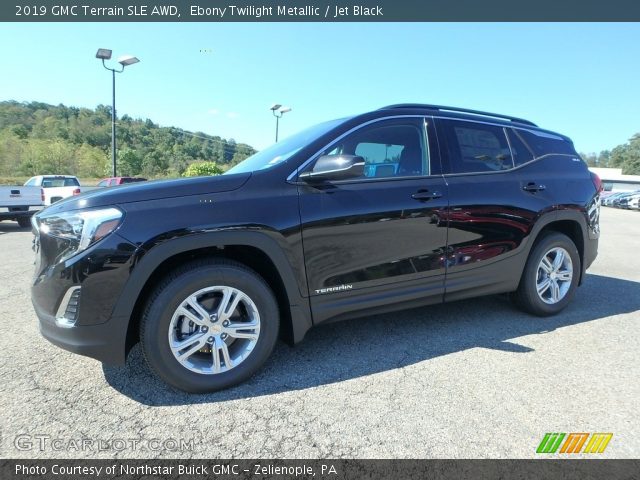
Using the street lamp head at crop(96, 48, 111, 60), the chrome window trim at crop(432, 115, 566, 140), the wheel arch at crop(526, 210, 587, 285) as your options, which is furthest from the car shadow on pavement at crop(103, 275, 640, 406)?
the street lamp head at crop(96, 48, 111, 60)

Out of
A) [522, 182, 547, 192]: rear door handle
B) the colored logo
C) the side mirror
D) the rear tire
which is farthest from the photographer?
the rear tire

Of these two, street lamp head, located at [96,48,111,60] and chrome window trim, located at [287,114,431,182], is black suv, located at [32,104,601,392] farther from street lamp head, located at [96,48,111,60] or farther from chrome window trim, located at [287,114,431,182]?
street lamp head, located at [96,48,111,60]

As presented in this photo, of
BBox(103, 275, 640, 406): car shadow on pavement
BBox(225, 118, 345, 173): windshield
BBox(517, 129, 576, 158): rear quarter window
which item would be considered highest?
BBox(517, 129, 576, 158): rear quarter window

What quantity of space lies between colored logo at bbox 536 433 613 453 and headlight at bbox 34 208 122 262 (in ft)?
8.42

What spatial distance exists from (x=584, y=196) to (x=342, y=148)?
2722 mm

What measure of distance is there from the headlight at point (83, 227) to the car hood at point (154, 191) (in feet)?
0.17

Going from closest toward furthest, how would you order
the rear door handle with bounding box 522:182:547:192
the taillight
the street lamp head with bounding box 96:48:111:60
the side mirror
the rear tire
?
the side mirror
the rear door handle with bounding box 522:182:547:192
the rear tire
the taillight
the street lamp head with bounding box 96:48:111:60

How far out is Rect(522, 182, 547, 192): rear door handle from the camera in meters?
3.39

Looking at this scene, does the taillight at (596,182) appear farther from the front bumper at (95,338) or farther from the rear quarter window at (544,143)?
the front bumper at (95,338)

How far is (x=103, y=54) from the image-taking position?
14.4m

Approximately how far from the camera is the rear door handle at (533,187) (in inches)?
134

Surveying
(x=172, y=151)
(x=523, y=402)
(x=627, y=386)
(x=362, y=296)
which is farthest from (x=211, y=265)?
(x=172, y=151)

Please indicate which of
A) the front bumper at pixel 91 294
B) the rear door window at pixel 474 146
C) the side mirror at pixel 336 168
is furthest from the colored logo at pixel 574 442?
the front bumper at pixel 91 294

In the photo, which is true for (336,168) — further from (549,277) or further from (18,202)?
(18,202)
